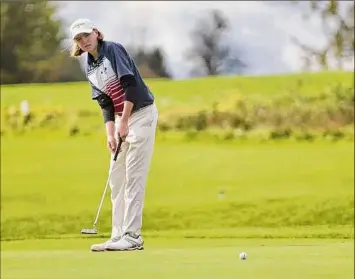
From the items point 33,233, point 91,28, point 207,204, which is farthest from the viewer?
point 207,204

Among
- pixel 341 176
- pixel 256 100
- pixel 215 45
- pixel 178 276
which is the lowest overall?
pixel 178 276

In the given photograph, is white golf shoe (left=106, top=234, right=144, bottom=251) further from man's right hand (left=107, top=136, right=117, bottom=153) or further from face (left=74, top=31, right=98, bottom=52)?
face (left=74, top=31, right=98, bottom=52)

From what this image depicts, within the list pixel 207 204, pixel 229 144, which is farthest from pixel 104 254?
pixel 229 144

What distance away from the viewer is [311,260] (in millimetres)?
3543

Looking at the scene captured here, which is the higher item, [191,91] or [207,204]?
[191,91]

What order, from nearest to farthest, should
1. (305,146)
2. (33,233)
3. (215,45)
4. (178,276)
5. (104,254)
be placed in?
(178,276) < (104,254) < (33,233) < (305,146) < (215,45)

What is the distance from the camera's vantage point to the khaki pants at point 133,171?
144 inches

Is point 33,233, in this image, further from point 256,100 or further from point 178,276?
point 178,276

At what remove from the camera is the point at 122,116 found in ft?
11.7

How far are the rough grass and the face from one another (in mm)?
3817

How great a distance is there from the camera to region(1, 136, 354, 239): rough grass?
8477mm

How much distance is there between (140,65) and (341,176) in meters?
2.79

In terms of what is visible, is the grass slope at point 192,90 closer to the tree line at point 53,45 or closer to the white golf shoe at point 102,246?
the tree line at point 53,45

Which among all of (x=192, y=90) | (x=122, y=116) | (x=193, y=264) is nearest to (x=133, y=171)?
(x=122, y=116)
